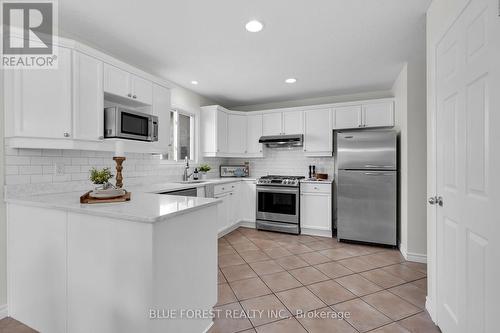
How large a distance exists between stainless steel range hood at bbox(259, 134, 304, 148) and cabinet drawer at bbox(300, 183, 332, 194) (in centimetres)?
81

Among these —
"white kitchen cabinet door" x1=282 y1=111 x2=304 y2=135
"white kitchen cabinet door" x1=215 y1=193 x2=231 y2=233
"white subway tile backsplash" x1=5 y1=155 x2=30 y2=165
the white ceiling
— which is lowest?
"white kitchen cabinet door" x1=215 y1=193 x2=231 y2=233

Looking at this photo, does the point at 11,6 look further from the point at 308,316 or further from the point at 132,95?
the point at 308,316

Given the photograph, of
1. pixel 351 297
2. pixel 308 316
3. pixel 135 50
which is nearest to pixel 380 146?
pixel 351 297

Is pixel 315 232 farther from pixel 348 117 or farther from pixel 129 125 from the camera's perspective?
pixel 129 125

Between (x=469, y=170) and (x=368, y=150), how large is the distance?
2.33 m

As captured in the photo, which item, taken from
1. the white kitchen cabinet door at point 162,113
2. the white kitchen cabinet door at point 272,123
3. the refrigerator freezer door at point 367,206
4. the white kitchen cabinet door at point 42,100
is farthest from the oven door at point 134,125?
the refrigerator freezer door at point 367,206

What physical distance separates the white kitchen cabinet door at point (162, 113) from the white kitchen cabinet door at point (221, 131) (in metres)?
1.40

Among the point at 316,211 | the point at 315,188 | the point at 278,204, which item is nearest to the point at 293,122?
the point at 315,188

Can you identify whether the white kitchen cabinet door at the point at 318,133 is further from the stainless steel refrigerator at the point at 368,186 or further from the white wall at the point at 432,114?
the white wall at the point at 432,114

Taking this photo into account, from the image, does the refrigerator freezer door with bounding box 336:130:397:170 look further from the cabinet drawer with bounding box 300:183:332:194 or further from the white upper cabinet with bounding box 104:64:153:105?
the white upper cabinet with bounding box 104:64:153:105

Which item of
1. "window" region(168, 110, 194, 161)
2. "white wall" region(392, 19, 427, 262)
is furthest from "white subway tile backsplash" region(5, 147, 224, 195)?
"white wall" region(392, 19, 427, 262)

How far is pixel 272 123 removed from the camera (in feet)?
15.6

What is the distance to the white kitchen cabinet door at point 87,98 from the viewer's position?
2129 millimetres

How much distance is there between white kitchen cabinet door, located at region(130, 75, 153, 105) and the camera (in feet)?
8.80
